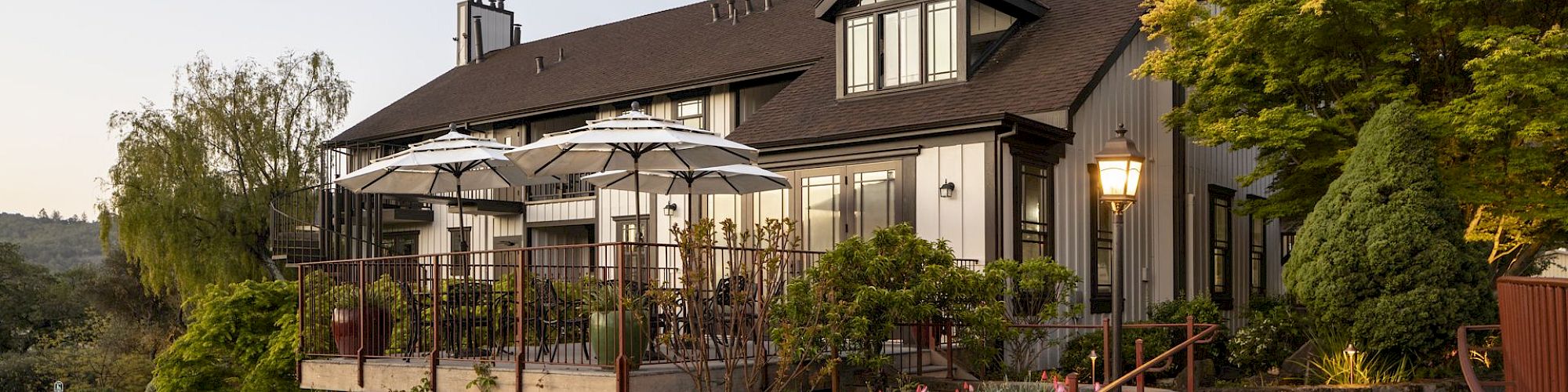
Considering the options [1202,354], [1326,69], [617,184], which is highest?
[1326,69]

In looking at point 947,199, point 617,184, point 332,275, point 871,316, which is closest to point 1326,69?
point 947,199

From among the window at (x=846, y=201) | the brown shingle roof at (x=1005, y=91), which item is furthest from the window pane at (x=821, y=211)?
the brown shingle roof at (x=1005, y=91)

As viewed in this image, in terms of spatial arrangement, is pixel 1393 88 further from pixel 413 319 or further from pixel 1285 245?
pixel 413 319

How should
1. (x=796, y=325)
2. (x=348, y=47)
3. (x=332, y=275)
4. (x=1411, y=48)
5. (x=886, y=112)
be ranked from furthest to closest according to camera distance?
1. (x=348, y=47)
2. (x=886, y=112)
3. (x=1411, y=48)
4. (x=332, y=275)
5. (x=796, y=325)

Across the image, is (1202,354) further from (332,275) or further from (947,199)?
(332,275)

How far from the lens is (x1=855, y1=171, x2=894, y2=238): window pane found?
14.4 metres

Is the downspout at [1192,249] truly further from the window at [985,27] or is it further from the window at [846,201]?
the window at [846,201]

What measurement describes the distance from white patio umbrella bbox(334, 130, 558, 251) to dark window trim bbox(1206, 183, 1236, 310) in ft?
30.7

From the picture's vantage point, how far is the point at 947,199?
1393cm

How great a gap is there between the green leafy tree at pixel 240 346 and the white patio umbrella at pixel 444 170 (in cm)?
356

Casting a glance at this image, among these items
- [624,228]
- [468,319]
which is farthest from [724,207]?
[468,319]

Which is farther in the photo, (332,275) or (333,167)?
(333,167)

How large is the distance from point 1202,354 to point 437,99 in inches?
682

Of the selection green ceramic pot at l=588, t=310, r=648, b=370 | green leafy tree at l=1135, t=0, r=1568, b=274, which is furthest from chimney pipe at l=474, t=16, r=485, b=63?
green ceramic pot at l=588, t=310, r=648, b=370
